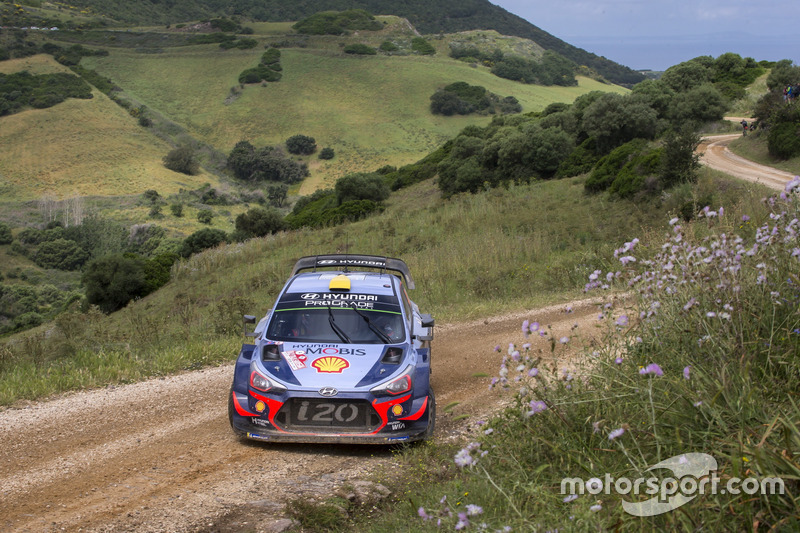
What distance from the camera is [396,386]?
6598mm

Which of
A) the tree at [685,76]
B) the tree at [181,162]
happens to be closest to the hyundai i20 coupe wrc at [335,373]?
the tree at [685,76]

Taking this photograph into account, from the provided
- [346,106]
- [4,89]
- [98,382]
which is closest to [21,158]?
[4,89]

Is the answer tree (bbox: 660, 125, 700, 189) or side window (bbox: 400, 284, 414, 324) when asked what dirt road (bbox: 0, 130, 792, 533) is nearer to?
side window (bbox: 400, 284, 414, 324)

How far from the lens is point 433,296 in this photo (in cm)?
1596

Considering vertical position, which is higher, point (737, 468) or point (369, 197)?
point (737, 468)

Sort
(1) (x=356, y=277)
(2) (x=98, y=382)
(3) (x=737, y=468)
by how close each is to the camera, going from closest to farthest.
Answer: (3) (x=737, y=468) < (1) (x=356, y=277) < (2) (x=98, y=382)

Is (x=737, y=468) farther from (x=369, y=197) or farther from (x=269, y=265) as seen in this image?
(x=369, y=197)

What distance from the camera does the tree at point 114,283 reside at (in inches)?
1179

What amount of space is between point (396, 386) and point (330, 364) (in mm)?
709

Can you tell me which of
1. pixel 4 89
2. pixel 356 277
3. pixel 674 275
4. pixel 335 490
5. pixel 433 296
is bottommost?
pixel 4 89

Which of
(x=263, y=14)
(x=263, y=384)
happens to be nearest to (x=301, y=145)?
(x=263, y=384)

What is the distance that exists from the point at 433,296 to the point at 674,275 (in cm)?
1070

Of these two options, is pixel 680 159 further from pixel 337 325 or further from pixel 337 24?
pixel 337 24

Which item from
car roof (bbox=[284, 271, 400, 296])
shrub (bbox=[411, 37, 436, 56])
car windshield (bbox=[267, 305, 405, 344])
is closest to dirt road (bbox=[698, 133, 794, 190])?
car roof (bbox=[284, 271, 400, 296])
